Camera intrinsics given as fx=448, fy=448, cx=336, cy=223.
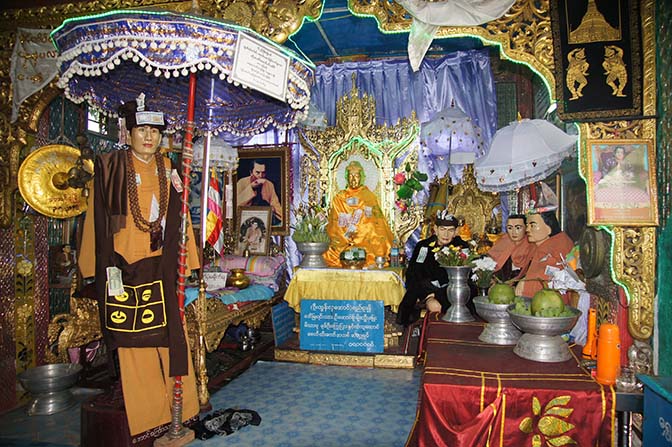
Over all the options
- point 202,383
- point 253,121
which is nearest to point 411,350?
point 202,383

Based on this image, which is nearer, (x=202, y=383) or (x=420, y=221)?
(x=202, y=383)

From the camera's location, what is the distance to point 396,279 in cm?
618

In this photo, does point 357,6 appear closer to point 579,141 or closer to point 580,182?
point 579,141

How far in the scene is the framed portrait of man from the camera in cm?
827

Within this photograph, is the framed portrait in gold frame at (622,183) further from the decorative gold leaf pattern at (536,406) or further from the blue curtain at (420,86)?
the blue curtain at (420,86)

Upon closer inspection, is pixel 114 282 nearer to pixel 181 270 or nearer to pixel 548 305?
pixel 181 270

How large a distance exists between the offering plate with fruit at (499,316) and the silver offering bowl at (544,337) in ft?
0.75

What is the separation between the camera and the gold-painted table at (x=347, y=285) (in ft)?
20.2

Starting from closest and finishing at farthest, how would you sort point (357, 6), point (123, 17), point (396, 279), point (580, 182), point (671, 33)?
point (123, 17)
point (671, 33)
point (357, 6)
point (580, 182)
point (396, 279)

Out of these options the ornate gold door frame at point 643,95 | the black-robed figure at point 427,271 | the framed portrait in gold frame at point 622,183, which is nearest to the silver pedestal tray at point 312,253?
the black-robed figure at point 427,271

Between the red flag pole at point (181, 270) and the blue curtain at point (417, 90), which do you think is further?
the blue curtain at point (417, 90)

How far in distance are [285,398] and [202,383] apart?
90cm

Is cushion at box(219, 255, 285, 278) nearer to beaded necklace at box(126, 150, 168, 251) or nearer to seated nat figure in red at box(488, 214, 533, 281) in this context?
beaded necklace at box(126, 150, 168, 251)

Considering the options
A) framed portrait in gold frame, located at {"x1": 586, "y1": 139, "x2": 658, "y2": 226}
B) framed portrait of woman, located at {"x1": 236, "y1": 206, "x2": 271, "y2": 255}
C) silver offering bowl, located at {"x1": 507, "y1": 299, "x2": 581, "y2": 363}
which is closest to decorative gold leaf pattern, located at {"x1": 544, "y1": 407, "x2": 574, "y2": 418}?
silver offering bowl, located at {"x1": 507, "y1": 299, "x2": 581, "y2": 363}
